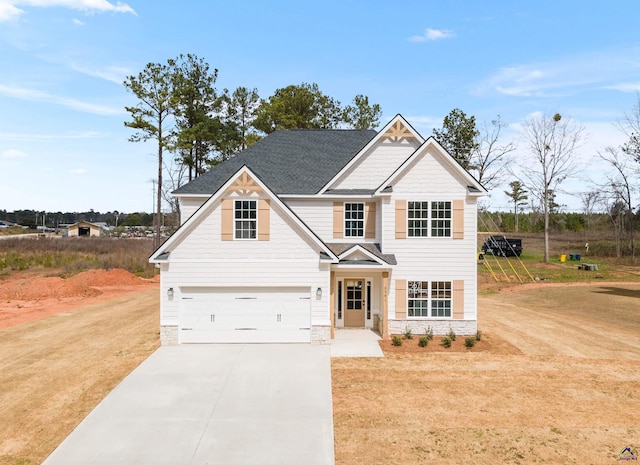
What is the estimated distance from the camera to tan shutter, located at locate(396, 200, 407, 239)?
58.5ft

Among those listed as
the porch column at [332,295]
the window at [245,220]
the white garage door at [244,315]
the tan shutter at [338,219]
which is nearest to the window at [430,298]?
the porch column at [332,295]

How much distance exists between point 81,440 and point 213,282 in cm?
786

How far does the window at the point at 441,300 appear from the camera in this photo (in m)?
17.8

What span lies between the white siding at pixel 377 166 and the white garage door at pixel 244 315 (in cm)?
614

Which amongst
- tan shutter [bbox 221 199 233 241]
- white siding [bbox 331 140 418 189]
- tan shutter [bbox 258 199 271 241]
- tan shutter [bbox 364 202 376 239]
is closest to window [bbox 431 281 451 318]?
tan shutter [bbox 364 202 376 239]

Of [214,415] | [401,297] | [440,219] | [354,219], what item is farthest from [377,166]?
[214,415]

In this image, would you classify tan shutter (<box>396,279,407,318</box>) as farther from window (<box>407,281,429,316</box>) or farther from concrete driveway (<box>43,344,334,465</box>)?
concrete driveway (<box>43,344,334,465</box>)

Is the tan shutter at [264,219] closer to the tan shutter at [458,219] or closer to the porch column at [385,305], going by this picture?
the porch column at [385,305]

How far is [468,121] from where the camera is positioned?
43656 millimetres

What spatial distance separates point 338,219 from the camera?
62.7ft

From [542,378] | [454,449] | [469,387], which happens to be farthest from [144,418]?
[542,378]

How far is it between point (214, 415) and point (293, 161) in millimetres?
14380

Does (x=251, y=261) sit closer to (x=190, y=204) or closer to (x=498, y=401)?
(x=190, y=204)

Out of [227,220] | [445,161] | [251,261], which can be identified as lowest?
[251,261]
